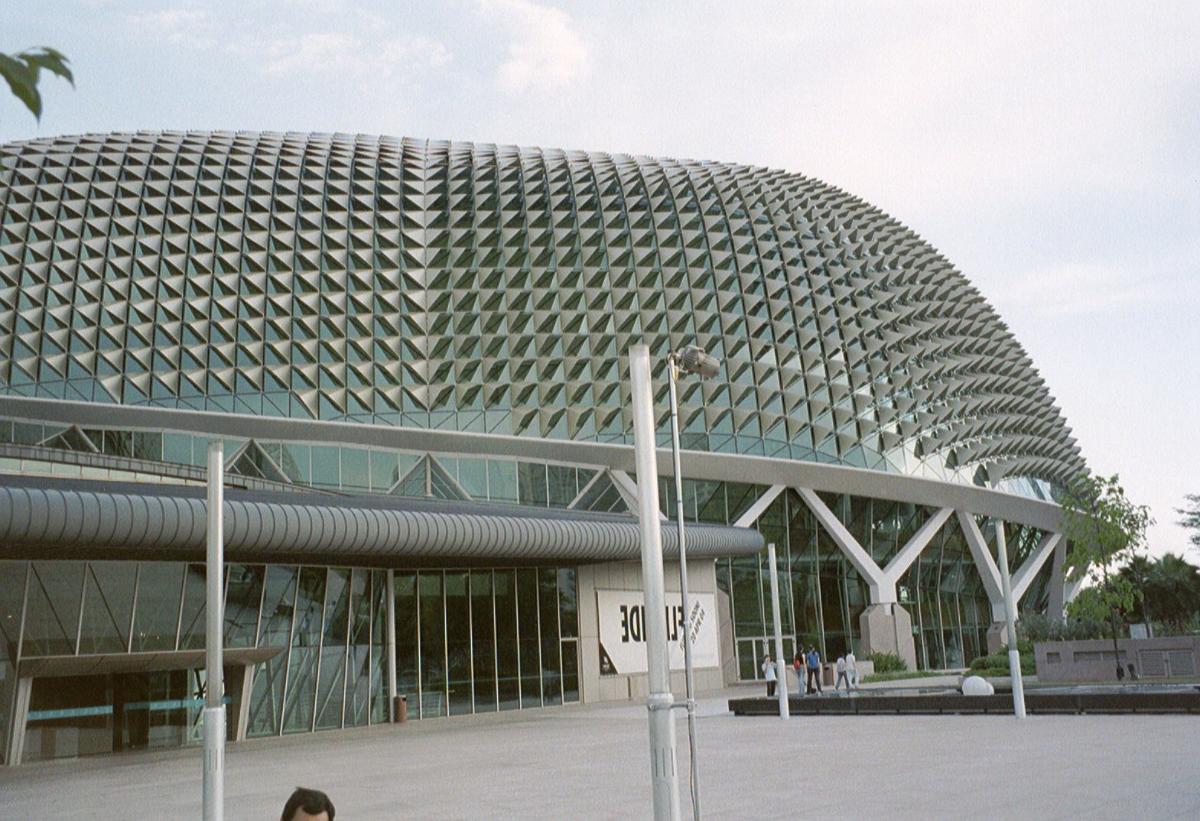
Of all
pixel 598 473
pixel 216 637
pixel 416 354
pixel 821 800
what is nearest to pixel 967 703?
pixel 821 800

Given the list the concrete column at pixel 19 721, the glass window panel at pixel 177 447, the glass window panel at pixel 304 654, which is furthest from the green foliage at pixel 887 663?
the concrete column at pixel 19 721

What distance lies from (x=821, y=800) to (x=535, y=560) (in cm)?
2708

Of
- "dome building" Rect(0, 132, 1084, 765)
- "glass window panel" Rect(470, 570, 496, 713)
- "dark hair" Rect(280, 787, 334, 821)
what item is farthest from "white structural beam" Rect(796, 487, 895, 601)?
"dark hair" Rect(280, 787, 334, 821)

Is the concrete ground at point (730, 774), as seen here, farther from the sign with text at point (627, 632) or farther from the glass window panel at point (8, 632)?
the sign with text at point (627, 632)

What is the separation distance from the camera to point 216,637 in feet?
45.8

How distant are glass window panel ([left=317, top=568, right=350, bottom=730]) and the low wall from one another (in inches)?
931

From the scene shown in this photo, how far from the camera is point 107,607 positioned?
102 ft

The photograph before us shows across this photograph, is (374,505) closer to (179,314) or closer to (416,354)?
(416,354)

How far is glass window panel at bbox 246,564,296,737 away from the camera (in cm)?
3459

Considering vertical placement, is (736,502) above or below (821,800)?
above

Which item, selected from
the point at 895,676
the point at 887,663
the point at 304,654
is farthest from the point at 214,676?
the point at 887,663

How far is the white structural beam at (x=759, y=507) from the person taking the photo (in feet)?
170

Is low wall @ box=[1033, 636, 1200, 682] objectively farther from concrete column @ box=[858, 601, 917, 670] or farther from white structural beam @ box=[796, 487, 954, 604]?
white structural beam @ box=[796, 487, 954, 604]

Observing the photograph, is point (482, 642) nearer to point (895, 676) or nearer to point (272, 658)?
point (272, 658)
